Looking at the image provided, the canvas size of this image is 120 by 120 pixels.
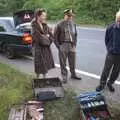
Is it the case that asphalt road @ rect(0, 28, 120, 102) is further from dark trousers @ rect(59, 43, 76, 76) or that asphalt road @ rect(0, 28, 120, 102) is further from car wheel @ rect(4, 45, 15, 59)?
dark trousers @ rect(59, 43, 76, 76)

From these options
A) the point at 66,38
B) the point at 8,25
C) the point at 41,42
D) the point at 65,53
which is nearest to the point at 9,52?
the point at 8,25

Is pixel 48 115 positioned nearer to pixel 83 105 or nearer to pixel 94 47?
pixel 83 105

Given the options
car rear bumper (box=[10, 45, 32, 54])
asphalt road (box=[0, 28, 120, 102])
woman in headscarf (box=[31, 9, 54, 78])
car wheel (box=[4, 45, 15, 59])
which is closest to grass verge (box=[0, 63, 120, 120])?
woman in headscarf (box=[31, 9, 54, 78])

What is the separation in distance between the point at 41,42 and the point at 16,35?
4.05m

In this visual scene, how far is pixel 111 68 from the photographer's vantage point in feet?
27.9

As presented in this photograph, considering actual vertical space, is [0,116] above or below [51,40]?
below

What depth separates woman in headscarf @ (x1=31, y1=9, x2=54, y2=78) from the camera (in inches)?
339

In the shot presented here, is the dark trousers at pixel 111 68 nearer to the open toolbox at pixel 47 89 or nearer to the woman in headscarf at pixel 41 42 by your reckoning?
the open toolbox at pixel 47 89

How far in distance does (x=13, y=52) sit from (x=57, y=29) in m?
4.05

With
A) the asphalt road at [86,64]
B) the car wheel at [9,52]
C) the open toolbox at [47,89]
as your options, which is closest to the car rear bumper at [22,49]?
the car wheel at [9,52]

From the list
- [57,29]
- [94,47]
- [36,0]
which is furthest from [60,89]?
[36,0]

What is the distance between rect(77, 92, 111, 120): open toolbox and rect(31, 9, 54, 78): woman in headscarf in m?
2.29

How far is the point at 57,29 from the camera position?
9234 millimetres

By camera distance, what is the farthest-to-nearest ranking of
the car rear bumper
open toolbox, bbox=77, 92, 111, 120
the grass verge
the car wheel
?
the car wheel → the car rear bumper → the grass verge → open toolbox, bbox=77, 92, 111, 120
